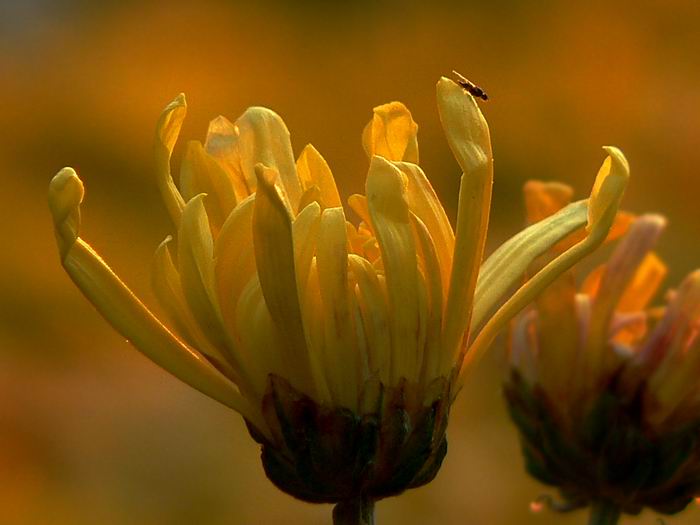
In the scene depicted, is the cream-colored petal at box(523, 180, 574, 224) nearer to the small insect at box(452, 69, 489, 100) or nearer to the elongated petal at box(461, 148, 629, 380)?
the small insect at box(452, 69, 489, 100)

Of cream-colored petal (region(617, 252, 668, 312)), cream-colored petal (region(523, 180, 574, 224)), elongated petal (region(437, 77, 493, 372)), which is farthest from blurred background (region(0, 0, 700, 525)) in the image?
elongated petal (region(437, 77, 493, 372))

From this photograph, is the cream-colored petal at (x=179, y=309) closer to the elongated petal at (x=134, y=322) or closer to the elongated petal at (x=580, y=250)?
the elongated petal at (x=134, y=322)

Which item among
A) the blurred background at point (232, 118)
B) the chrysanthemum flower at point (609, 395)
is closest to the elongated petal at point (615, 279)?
the chrysanthemum flower at point (609, 395)

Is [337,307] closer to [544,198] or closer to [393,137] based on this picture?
[393,137]

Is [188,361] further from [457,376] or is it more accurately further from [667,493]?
[667,493]

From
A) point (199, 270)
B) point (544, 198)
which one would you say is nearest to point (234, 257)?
point (199, 270)

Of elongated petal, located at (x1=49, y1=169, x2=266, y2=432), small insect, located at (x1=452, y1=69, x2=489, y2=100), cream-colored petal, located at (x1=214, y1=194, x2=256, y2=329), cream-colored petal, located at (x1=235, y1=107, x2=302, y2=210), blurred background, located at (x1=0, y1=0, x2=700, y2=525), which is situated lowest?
blurred background, located at (x1=0, y1=0, x2=700, y2=525)
